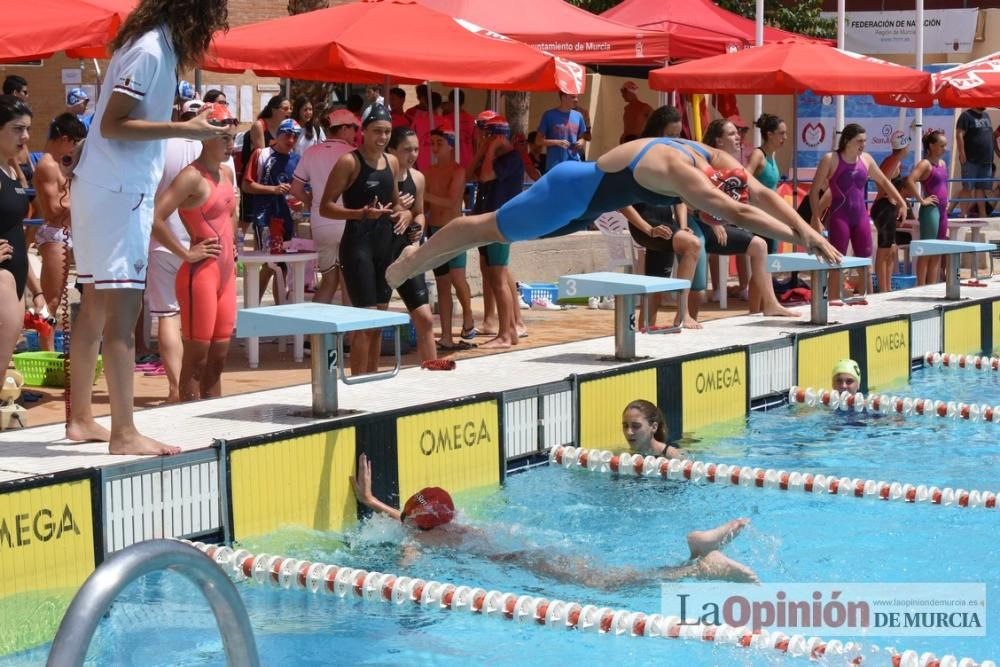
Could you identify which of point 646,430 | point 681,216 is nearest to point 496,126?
point 681,216

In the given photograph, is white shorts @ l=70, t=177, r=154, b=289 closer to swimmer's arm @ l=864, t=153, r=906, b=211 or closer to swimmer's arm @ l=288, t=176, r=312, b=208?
swimmer's arm @ l=288, t=176, r=312, b=208

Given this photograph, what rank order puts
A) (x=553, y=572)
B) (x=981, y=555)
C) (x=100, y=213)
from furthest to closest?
1. (x=981, y=555)
2. (x=553, y=572)
3. (x=100, y=213)

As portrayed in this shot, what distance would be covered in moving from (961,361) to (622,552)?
553 cm

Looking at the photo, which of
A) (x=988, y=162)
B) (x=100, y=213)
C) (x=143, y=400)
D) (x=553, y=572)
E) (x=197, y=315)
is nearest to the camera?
(x=100, y=213)

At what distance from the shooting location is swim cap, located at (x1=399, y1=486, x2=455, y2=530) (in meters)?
6.13

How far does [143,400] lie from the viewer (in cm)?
852

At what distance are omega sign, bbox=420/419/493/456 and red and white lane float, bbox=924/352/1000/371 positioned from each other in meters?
5.01

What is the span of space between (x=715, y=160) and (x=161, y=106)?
273 cm

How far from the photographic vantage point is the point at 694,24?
1731cm

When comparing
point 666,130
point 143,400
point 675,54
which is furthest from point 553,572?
point 675,54

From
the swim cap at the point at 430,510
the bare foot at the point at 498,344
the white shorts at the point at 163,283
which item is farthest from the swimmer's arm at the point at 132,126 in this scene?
the bare foot at the point at 498,344

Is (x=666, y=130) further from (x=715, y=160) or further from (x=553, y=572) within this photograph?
(x=553, y=572)

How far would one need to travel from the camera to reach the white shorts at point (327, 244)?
10.0m

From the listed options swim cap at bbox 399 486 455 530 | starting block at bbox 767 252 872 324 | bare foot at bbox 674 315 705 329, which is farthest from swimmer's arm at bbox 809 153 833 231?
swim cap at bbox 399 486 455 530
